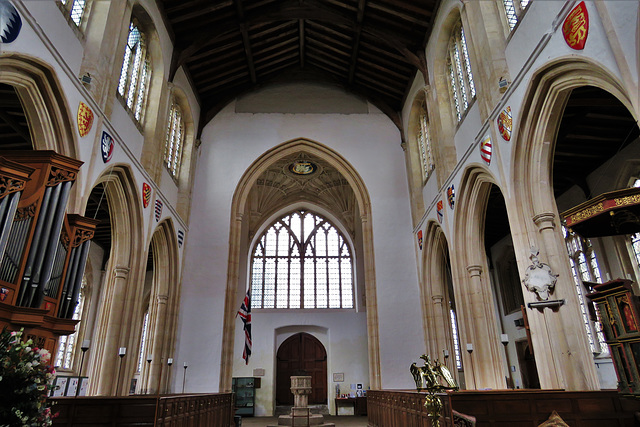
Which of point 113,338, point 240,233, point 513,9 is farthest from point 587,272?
point 113,338

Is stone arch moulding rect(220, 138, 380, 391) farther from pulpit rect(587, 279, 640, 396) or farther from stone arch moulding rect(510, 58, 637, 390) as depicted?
stone arch moulding rect(510, 58, 637, 390)

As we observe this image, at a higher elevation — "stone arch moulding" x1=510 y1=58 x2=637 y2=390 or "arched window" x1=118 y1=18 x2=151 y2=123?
"arched window" x1=118 y1=18 x2=151 y2=123

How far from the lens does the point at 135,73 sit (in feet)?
29.3

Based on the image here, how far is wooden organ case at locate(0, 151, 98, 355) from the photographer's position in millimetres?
3957

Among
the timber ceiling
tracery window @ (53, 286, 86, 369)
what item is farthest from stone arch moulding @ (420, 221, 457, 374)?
tracery window @ (53, 286, 86, 369)

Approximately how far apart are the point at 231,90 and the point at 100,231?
5864 mm

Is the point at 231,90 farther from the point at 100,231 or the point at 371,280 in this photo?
the point at 371,280

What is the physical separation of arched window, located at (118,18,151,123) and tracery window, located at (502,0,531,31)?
265 inches

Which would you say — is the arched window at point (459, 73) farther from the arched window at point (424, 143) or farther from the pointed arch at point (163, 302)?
the pointed arch at point (163, 302)

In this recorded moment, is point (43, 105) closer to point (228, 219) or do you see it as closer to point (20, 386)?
point (20, 386)

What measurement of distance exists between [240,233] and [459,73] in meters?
7.08

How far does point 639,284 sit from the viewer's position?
8.54 m

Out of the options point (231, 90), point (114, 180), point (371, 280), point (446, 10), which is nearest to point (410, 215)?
point (371, 280)

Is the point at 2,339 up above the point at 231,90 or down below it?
below
